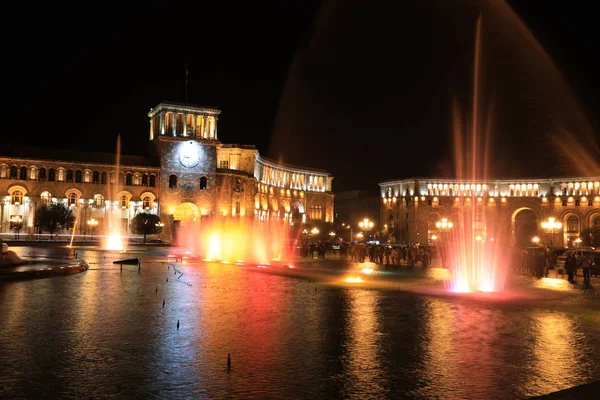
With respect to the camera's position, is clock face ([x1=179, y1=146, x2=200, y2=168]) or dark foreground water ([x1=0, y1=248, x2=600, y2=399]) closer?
dark foreground water ([x1=0, y1=248, x2=600, y2=399])

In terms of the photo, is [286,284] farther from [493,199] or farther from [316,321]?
[493,199]

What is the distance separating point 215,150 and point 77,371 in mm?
71391

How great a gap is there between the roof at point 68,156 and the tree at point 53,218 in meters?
8.34

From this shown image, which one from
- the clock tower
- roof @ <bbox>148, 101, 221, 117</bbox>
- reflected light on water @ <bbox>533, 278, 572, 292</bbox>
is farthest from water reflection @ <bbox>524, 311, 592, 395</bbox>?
roof @ <bbox>148, 101, 221, 117</bbox>

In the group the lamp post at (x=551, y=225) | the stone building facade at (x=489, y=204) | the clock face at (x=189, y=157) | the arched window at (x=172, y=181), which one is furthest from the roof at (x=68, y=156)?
the stone building facade at (x=489, y=204)

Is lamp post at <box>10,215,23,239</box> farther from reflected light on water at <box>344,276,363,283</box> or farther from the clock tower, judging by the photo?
reflected light on water at <box>344,276,363,283</box>

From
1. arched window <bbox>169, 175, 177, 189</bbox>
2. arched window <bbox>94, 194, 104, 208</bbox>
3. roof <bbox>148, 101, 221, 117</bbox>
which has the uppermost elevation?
roof <bbox>148, 101, 221, 117</bbox>

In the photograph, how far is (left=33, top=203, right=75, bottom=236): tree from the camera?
61031 mm

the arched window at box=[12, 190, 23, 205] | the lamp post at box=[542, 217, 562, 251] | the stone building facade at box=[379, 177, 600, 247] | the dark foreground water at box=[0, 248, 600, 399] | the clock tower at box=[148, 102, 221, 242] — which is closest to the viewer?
the dark foreground water at box=[0, 248, 600, 399]

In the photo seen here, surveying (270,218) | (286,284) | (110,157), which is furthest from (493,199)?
(286,284)

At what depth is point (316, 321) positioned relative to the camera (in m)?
13.0

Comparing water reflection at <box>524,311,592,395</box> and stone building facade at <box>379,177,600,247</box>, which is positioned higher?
stone building facade at <box>379,177,600,247</box>

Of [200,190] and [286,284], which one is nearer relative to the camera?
[286,284]

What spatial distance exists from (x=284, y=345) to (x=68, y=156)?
6856 cm
